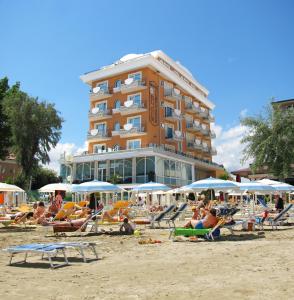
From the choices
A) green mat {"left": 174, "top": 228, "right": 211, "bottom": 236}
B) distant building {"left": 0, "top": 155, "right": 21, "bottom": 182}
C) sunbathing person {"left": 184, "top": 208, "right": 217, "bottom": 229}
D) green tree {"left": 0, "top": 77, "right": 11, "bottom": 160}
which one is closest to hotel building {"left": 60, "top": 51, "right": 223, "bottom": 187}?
green tree {"left": 0, "top": 77, "right": 11, "bottom": 160}

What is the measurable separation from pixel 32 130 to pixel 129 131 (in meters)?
10.2

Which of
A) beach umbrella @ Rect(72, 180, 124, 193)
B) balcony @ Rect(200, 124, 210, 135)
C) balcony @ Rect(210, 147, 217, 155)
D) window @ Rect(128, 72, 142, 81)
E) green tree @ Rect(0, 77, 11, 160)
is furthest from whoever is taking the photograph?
balcony @ Rect(210, 147, 217, 155)

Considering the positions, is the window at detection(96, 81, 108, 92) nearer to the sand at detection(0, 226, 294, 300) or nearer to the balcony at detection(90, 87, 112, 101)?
the balcony at detection(90, 87, 112, 101)

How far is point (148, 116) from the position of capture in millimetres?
43000

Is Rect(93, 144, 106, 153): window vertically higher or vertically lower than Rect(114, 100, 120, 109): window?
lower

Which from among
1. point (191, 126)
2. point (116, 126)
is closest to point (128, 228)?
point (116, 126)

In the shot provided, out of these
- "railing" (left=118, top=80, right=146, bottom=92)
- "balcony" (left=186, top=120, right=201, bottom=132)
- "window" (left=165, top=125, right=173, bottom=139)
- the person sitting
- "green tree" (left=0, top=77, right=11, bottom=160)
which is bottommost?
the person sitting

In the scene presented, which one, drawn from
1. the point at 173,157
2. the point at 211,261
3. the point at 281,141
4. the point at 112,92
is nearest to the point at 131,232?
the point at 211,261

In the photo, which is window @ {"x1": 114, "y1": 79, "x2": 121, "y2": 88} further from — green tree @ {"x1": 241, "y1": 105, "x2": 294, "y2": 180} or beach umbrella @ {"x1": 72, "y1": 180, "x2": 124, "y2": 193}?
beach umbrella @ {"x1": 72, "y1": 180, "x2": 124, "y2": 193}

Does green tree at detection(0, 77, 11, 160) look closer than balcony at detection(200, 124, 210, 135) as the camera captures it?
Yes

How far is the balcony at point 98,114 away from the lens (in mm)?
45969

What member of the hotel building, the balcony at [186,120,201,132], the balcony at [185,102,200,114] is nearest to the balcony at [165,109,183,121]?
the hotel building

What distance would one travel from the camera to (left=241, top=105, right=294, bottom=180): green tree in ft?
105

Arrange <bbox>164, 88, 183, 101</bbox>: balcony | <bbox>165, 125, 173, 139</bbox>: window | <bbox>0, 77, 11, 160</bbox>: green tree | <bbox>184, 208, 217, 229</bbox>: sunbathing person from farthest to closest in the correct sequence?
<bbox>164, 88, 183, 101</bbox>: balcony < <bbox>165, 125, 173, 139</bbox>: window < <bbox>0, 77, 11, 160</bbox>: green tree < <bbox>184, 208, 217, 229</bbox>: sunbathing person
